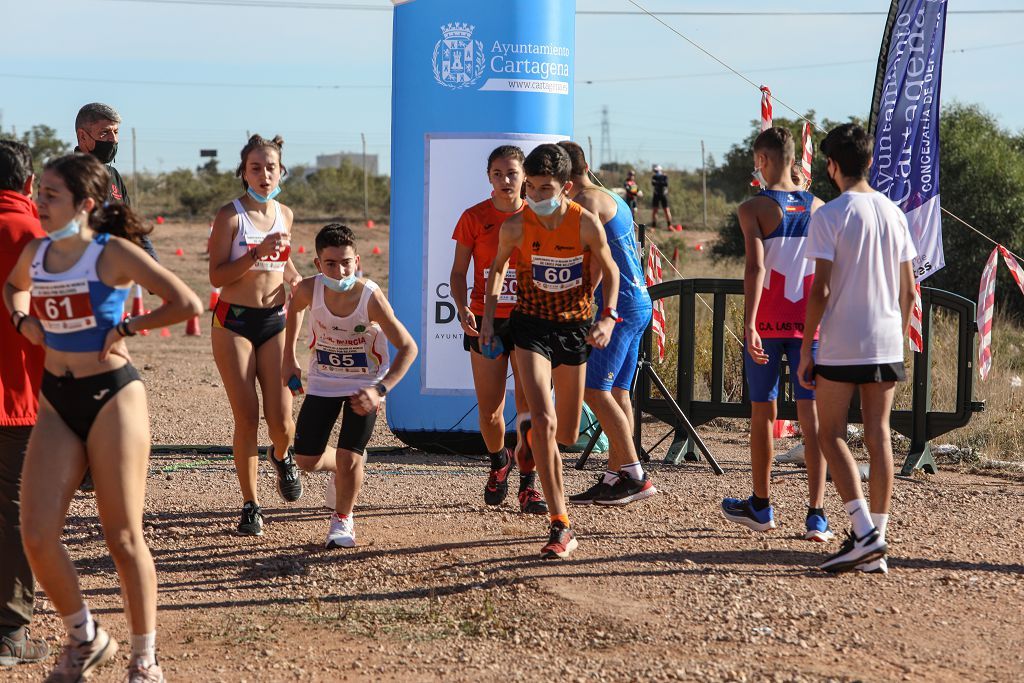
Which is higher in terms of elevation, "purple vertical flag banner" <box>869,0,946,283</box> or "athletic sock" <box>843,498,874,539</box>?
"purple vertical flag banner" <box>869,0,946,283</box>

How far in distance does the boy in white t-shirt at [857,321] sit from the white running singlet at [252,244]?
2.72 meters

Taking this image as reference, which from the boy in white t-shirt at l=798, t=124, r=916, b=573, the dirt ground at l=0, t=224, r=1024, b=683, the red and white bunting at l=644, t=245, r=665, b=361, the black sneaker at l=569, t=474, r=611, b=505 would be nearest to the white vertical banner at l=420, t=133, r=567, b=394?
the dirt ground at l=0, t=224, r=1024, b=683

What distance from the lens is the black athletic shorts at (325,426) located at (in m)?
6.28

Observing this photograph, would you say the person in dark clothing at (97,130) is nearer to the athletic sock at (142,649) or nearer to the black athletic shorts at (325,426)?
the black athletic shorts at (325,426)

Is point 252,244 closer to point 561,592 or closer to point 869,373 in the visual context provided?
point 561,592

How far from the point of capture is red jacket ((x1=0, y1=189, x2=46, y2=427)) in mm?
4777

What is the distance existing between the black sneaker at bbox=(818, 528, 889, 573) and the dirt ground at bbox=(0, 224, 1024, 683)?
0.07 m

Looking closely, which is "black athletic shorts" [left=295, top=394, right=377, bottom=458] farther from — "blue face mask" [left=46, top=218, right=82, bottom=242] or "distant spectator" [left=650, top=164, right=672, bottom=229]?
"distant spectator" [left=650, top=164, right=672, bottom=229]

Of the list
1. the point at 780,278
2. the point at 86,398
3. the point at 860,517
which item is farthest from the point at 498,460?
the point at 86,398

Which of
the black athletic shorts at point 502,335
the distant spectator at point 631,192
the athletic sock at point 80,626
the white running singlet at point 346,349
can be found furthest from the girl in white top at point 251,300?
the distant spectator at point 631,192

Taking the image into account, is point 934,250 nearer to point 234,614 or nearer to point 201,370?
point 234,614

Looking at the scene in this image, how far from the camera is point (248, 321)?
657 cm

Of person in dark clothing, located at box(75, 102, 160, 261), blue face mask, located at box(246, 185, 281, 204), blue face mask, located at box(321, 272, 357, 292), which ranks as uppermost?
person in dark clothing, located at box(75, 102, 160, 261)

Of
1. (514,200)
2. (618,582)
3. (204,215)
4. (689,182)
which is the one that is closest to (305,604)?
(618,582)
